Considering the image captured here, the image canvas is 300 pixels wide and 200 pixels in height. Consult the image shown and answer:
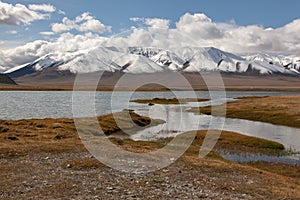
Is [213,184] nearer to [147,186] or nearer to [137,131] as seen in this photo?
[147,186]

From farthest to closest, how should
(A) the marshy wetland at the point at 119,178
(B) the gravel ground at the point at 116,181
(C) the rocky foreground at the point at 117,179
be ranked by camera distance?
(A) the marshy wetland at the point at 119,178
(C) the rocky foreground at the point at 117,179
(B) the gravel ground at the point at 116,181

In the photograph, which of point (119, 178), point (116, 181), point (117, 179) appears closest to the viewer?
point (116, 181)

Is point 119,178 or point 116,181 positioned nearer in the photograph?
point 116,181

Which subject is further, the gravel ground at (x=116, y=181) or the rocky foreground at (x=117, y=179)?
the rocky foreground at (x=117, y=179)

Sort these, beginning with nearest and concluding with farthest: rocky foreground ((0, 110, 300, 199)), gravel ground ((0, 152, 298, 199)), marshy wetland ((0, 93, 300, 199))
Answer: gravel ground ((0, 152, 298, 199)) → rocky foreground ((0, 110, 300, 199)) → marshy wetland ((0, 93, 300, 199))

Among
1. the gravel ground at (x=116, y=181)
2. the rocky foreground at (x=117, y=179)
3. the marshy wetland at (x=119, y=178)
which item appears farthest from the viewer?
the marshy wetland at (x=119, y=178)

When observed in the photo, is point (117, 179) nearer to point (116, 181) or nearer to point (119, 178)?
point (119, 178)

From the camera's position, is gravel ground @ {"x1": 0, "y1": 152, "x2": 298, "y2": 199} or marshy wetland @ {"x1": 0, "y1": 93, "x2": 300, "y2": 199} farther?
marshy wetland @ {"x1": 0, "y1": 93, "x2": 300, "y2": 199}

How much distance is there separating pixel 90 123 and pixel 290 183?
4235 centimetres

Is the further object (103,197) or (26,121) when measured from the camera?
(26,121)

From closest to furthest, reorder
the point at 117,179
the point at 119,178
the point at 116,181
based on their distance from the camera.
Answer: the point at 116,181 < the point at 117,179 < the point at 119,178

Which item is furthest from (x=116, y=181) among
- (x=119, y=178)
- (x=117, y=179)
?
(x=119, y=178)

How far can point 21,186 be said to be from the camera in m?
20.0

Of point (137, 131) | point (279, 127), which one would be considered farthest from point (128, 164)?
point (279, 127)
